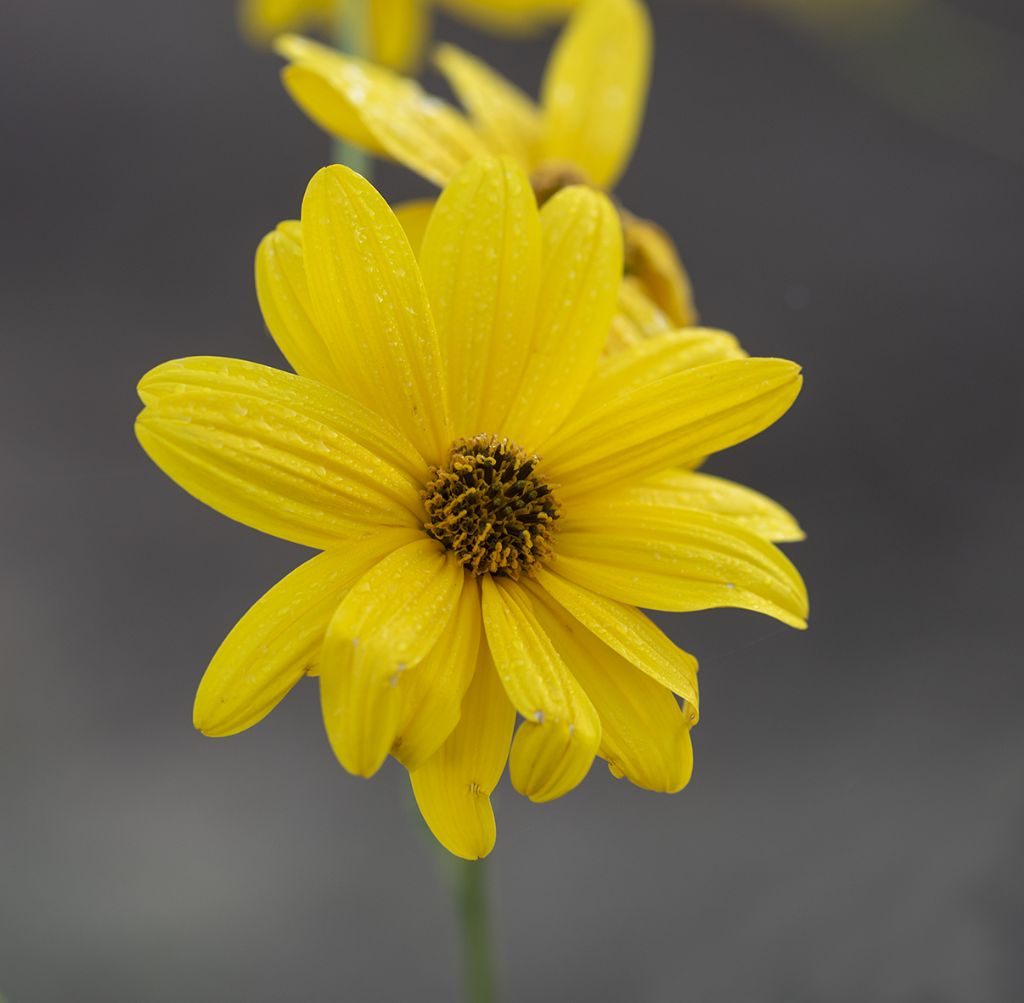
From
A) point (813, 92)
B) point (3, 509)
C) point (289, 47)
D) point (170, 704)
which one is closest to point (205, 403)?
point (289, 47)

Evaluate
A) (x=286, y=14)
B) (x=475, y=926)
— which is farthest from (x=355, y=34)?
(x=475, y=926)

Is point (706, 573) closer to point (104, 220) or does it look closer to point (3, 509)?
point (3, 509)

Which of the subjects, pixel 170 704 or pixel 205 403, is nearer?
pixel 205 403

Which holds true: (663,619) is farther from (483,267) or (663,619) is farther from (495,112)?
(483,267)

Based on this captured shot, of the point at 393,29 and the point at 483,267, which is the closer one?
the point at 483,267

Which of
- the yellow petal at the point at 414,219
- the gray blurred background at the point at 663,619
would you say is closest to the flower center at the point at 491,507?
the yellow petal at the point at 414,219

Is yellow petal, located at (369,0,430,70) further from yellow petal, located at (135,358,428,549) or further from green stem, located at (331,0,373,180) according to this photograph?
yellow petal, located at (135,358,428,549)

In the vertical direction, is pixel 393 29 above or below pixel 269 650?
above
